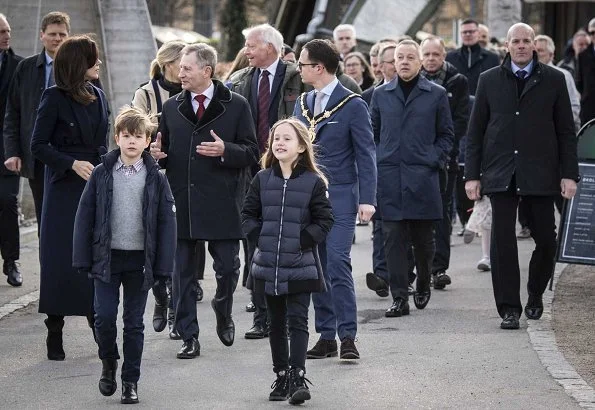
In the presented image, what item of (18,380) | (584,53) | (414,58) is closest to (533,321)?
(414,58)

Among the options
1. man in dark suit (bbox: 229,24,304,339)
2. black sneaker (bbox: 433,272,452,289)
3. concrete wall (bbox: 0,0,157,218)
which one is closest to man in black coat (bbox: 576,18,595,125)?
concrete wall (bbox: 0,0,157,218)

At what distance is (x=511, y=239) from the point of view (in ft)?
37.6

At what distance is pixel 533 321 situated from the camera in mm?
11594

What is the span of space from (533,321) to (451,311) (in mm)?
832

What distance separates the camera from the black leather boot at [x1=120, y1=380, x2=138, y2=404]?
28.2 ft

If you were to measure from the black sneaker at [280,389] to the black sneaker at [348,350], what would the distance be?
126 cm

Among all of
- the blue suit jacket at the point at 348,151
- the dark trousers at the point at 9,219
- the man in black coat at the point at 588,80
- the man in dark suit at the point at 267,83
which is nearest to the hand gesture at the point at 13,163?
the dark trousers at the point at 9,219

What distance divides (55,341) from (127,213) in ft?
5.04

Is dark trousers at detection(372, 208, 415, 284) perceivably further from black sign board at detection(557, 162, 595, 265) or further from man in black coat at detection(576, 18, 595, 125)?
man in black coat at detection(576, 18, 595, 125)

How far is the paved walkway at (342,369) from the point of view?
869 centimetres

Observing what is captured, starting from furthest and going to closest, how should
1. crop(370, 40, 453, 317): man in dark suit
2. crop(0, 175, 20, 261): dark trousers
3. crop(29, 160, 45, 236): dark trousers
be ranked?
1. crop(0, 175, 20, 261): dark trousers
2. crop(29, 160, 45, 236): dark trousers
3. crop(370, 40, 453, 317): man in dark suit

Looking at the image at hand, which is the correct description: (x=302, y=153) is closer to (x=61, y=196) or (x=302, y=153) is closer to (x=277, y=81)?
(x=61, y=196)

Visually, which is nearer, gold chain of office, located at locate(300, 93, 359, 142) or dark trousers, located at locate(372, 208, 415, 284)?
gold chain of office, located at locate(300, 93, 359, 142)

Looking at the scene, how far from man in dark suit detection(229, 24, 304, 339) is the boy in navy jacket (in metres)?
2.70
